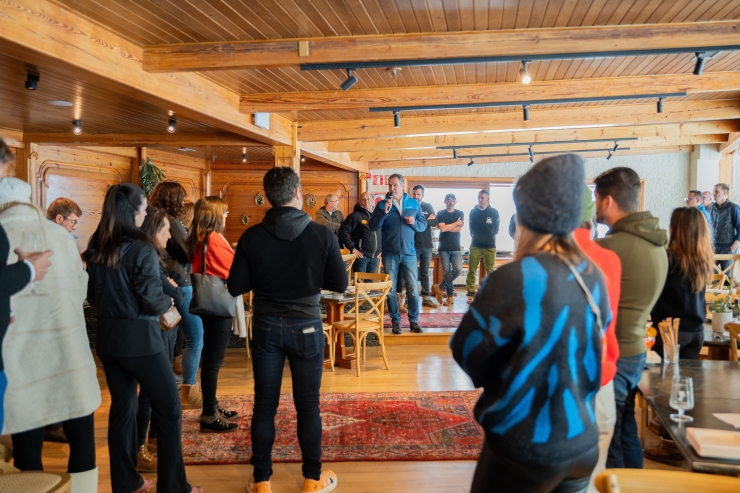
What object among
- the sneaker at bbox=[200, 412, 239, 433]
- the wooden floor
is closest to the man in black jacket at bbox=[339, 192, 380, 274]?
the wooden floor

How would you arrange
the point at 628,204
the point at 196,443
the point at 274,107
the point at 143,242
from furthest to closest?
1. the point at 274,107
2. the point at 196,443
3. the point at 143,242
4. the point at 628,204

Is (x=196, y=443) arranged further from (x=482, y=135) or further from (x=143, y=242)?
(x=482, y=135)

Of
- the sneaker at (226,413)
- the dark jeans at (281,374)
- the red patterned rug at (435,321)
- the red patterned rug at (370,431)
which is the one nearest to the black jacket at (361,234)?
the red patterned rug at (435,321)

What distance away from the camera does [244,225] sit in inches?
532

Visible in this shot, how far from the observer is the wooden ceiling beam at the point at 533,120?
825 centimetres

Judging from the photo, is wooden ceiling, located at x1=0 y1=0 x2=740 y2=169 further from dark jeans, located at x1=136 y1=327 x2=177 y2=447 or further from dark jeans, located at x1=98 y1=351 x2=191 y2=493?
dark jeans, located at x1=98 y1=351 x2=191 y2=493

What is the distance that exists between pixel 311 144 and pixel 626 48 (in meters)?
5.78

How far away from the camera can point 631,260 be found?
2.44 meters

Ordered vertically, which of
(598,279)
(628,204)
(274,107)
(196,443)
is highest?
(274,107)

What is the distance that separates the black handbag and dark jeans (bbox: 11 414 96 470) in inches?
45.6

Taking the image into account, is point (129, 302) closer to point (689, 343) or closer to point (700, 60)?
point (689, 343)

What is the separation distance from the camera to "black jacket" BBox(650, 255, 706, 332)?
3244 millimetres

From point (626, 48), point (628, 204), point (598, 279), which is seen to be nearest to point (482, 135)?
point (626, 48)

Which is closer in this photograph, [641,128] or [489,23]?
[489,23]
